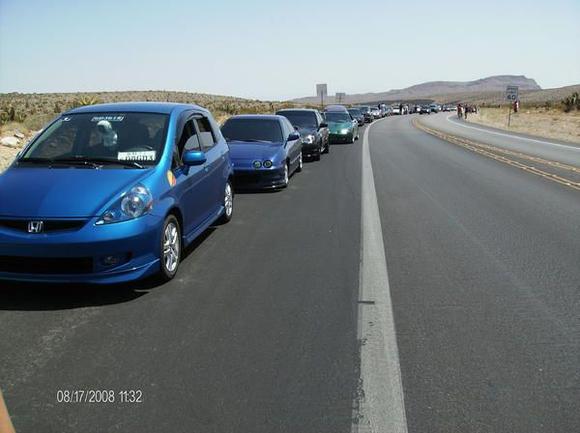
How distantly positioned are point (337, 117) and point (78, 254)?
2279 centimetres

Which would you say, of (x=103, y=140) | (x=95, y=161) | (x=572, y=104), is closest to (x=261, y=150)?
(x=103, y=140)

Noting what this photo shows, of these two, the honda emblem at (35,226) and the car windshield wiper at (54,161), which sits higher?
the car windshield wiper at (54,161)

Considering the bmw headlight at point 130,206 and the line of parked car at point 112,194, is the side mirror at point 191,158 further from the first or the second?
the bmw headlight at point 130,206

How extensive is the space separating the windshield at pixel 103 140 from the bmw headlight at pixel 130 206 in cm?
61

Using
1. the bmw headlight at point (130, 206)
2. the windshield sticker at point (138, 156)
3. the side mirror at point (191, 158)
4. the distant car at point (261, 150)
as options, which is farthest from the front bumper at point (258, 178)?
the bmw headlight at point (130, 206)

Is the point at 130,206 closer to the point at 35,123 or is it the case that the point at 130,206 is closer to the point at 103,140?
the point at 103,140

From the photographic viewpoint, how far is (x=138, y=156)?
5.93 meters

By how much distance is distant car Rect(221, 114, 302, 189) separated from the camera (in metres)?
11.3

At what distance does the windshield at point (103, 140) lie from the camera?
5.95 m

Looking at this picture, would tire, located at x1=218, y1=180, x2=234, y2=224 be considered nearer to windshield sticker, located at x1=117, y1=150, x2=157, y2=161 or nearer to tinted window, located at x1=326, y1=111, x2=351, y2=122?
windshield sticker, located at x1=117, y1=150, x2=157, y2=161

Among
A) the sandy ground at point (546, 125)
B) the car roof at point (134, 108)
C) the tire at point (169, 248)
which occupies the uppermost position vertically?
the car roof at point (134, 108)

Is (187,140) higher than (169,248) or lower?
higher

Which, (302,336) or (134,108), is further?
(134,108)

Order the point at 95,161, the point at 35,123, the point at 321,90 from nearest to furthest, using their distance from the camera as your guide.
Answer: the point at 95,161 < the point at 35,123 < the point at 321,90
